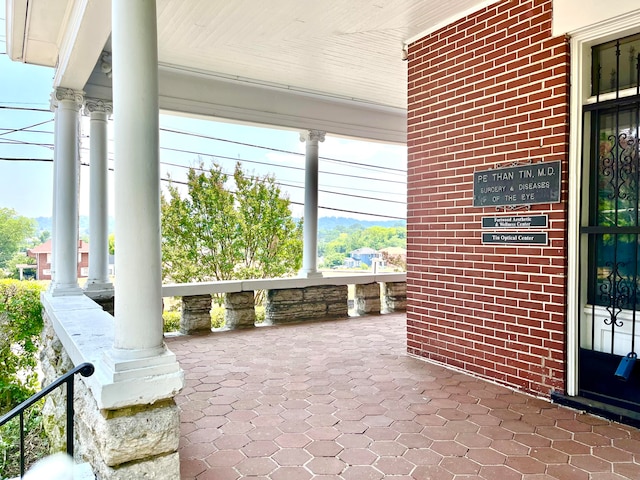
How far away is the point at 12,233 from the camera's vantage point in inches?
392

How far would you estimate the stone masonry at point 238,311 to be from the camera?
607 cm

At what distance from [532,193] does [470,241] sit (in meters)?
0.71

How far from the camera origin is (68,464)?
7.31 feet

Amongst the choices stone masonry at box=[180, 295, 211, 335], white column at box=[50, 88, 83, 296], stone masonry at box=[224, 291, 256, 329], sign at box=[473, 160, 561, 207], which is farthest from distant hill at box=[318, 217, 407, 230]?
sign at box=[473, 160, 561, 207]

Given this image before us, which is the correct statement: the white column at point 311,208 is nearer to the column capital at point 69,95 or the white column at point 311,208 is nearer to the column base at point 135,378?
the column capital at point 69,95

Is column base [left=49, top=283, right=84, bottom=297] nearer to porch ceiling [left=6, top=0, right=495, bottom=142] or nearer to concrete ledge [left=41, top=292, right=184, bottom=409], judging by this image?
porch ceiling [left=6, top=0, right=495, bottom=142]

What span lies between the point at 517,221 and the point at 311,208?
3884mm

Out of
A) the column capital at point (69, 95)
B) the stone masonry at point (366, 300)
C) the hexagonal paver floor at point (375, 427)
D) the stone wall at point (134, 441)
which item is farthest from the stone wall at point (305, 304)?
the stone wall at point (134, 441)

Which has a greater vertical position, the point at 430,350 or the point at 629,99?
the point at 629,99

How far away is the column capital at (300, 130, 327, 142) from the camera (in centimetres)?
678

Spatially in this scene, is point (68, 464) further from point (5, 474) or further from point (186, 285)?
point (186, 285)

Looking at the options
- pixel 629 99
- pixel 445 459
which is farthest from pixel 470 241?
pixel 445 459

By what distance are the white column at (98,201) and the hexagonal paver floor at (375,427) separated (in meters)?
1.77

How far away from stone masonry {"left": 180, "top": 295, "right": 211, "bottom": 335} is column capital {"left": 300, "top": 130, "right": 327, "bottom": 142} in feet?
9.28
